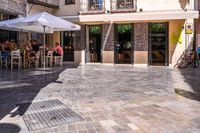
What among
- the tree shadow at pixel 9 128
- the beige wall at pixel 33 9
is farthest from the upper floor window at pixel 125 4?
the tree shadow at pixel 9 128

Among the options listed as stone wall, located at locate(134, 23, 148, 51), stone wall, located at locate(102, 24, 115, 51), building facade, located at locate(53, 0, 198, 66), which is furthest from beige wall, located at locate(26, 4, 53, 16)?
stone wall, located at locate(134, 23, 148, 51)

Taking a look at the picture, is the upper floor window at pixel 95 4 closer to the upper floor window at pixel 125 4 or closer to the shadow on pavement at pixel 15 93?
the upper floor window at pixel 125 4

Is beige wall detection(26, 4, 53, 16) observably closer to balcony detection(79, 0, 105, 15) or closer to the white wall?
balcony detection(79, 0, 105, 15)

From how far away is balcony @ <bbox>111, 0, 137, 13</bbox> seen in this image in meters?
17.4

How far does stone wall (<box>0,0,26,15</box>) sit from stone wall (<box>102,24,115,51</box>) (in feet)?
17.7

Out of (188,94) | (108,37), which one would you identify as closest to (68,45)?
(108,37)

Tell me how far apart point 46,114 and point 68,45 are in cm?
1446

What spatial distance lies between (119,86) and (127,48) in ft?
31.7

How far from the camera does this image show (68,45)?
19.5 meters

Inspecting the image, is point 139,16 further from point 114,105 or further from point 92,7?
point 114,105

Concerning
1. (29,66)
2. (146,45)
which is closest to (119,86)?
(29,66)

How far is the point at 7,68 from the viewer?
13852mm

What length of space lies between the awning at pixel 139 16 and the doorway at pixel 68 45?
177 centimetres

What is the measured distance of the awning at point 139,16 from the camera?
595 inches
